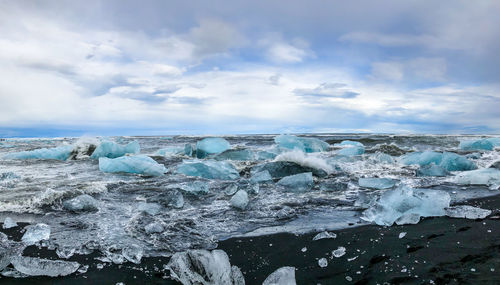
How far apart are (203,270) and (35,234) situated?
1397 millimetres

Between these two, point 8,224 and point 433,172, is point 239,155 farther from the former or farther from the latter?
point 8,224

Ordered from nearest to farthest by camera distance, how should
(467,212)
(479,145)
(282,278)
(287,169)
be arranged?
(282,278) → (467,212) → (287,169) → (479,145)

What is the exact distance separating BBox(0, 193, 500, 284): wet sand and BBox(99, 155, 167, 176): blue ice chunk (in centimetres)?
310

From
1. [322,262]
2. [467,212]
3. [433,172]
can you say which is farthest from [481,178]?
[322,262]

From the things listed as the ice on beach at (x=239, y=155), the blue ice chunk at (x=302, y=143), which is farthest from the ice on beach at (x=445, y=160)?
the blue ice chunk at (x=302, y=143)

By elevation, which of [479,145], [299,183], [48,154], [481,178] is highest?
[479,145]

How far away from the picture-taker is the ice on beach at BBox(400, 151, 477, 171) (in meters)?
5.39

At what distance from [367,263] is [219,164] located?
12.1 ft

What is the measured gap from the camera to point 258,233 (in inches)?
90.9

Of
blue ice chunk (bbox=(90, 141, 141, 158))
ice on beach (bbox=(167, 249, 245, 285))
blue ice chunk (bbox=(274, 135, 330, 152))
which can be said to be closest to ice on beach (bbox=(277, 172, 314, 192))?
ice on beach (bbox=(167, 249, 245, 285))

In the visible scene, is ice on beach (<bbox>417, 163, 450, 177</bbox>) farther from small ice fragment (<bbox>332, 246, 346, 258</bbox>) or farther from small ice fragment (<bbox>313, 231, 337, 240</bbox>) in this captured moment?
small ice fragment (<bbox>332, 246, 346, 258</bbox>)

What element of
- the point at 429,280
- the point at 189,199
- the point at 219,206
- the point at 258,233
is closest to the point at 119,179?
the point at 189,199

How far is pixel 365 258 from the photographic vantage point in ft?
5.91

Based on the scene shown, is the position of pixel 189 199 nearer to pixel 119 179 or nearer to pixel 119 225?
pixel 119 225
